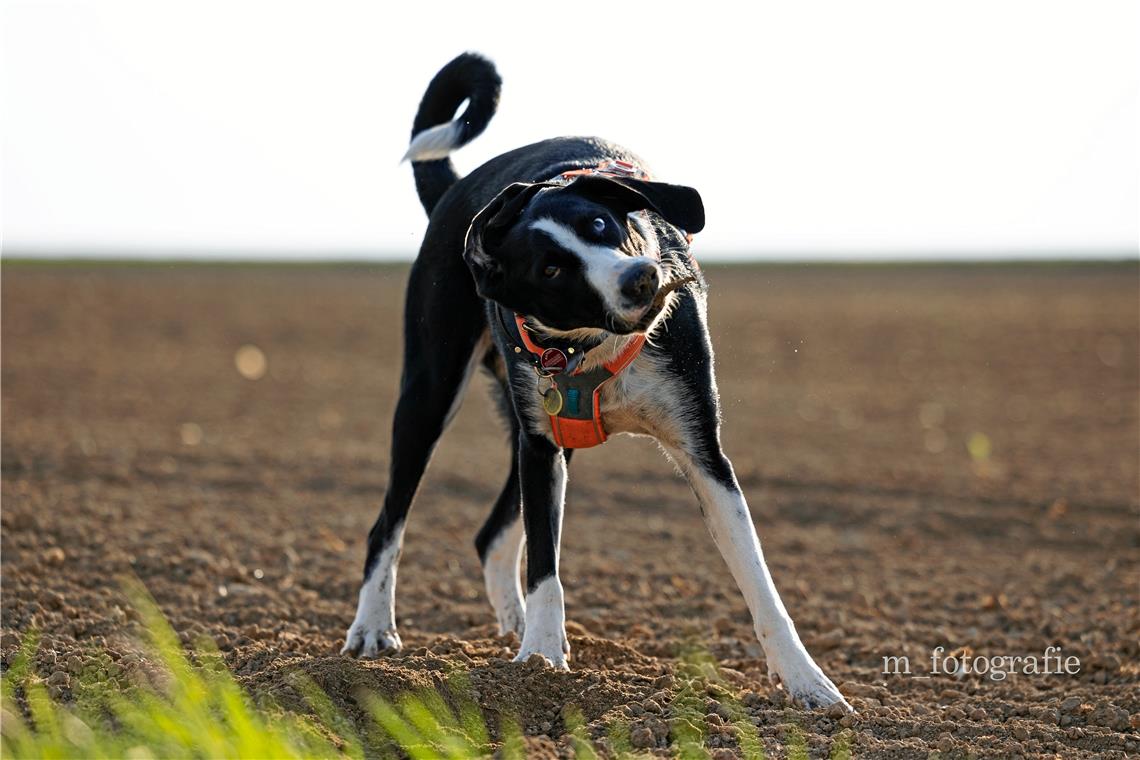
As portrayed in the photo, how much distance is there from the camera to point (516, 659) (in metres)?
5.08

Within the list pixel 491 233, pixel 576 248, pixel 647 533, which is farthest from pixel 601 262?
pixel 647 533

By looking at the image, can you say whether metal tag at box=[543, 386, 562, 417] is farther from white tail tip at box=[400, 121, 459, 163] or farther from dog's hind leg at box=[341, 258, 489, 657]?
white tail tip at box=[400, 121, 459, 163]

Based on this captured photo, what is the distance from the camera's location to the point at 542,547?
5.14 metres

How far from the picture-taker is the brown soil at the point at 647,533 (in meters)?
5.04

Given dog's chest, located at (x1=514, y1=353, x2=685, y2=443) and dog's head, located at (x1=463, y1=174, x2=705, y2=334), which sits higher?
dog's head, located at (x1=463, y1=174, x2=705, y2=334)

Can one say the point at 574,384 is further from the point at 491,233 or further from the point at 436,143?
Result: the point at 436,143

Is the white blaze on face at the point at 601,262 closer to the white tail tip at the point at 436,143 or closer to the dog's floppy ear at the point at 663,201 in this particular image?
the dog's floppy ear at the point at 663,201

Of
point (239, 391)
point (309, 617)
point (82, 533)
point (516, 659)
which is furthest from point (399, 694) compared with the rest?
point (239, 391)

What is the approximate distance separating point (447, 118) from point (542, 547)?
244cm

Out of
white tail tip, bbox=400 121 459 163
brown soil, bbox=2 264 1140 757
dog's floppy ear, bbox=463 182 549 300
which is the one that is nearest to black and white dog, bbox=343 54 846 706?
dog's floppy ear, bbox=463 182 549 300

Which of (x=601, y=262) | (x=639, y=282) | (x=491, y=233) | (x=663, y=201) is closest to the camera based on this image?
(x=639, y=282)

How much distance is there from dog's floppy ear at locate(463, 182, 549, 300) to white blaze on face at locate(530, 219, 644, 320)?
0.46 ft

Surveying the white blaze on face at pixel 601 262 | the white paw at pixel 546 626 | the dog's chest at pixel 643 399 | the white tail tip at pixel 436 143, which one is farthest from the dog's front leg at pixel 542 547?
the white tail tip at pixel 436 143

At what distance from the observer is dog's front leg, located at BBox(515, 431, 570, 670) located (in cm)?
511
